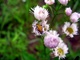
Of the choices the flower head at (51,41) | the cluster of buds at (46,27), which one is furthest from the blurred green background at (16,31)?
the flower head at (51,41)

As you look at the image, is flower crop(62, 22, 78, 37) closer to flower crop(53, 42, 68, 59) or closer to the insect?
flower crop(53, 42, 68, 59)

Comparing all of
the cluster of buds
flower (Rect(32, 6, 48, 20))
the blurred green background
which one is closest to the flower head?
the cluster of buds

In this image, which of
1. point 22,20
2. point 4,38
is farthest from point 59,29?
point 4,38

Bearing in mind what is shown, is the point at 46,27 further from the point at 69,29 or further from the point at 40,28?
the point at 69,29

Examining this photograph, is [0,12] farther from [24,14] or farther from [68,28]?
[68,28]

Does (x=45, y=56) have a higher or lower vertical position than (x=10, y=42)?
lower

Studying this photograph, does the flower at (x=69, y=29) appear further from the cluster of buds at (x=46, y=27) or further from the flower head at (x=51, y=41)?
the flower head at (x=51, y=41)

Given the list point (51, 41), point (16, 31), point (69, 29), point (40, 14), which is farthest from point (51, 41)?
point (16, 31)

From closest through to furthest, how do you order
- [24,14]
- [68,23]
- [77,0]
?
[68,23] < [77,0] < [24,14]
